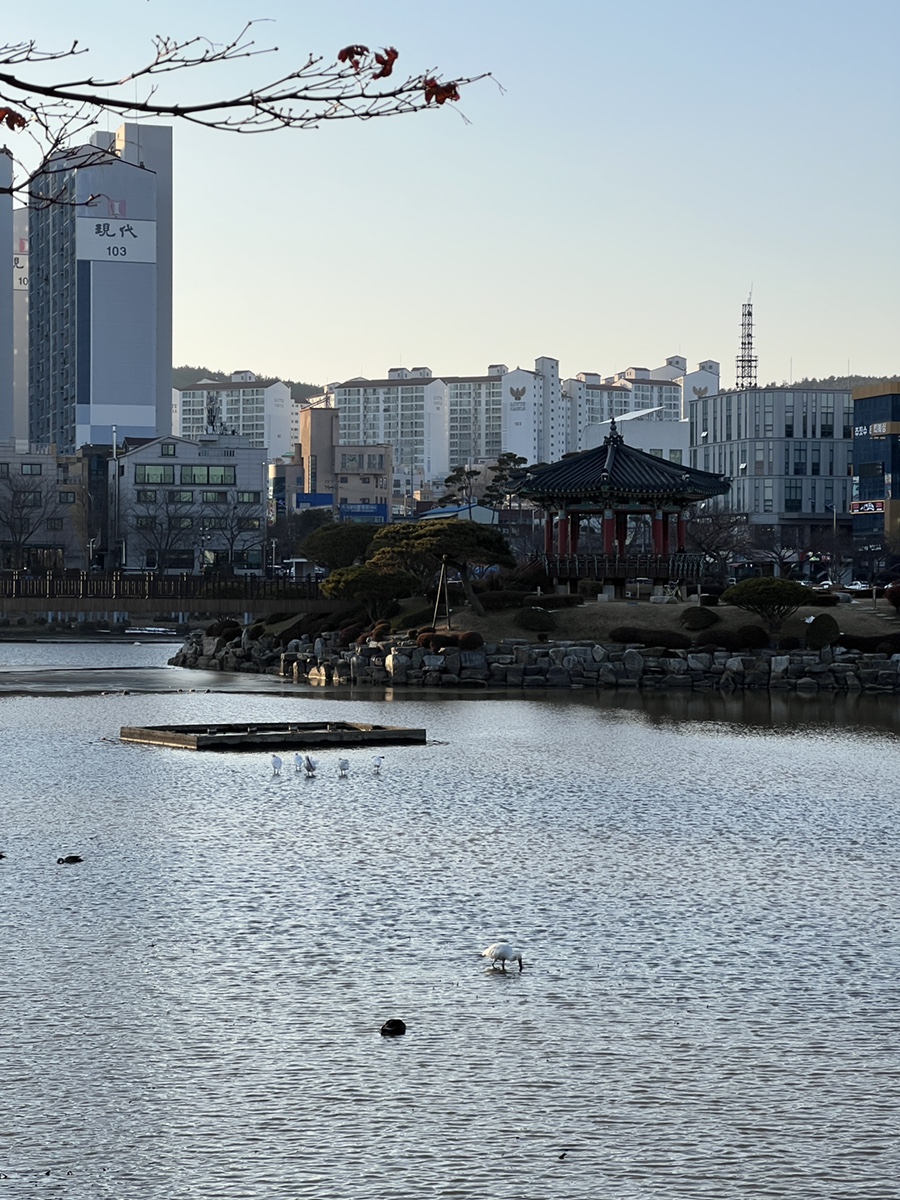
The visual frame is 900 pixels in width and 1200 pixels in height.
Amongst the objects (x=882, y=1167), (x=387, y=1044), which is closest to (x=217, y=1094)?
(x=387, y=1044)

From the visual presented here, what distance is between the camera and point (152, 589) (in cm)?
→ 8112

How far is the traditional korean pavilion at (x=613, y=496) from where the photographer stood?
74.7m

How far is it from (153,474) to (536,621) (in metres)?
92.4

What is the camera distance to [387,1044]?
14.0 m

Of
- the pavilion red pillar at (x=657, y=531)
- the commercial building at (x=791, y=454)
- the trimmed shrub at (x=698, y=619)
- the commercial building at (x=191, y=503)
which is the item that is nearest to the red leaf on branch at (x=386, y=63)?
the trimmed shrub at (x=698, y=619)

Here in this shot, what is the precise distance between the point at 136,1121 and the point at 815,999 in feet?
22.3

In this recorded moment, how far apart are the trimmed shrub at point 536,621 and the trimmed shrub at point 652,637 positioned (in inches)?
125

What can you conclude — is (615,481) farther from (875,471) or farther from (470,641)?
(875,471)

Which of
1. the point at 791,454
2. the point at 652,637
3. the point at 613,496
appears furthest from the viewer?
the point at 791,454

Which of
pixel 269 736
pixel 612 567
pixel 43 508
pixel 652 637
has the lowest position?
pixel 269 736

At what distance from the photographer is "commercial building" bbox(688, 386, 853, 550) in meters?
187

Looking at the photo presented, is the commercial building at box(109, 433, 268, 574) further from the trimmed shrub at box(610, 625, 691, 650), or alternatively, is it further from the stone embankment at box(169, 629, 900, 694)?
the trimmed shrub at box(610, 625, 691, 650)

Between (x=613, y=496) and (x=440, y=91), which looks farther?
(x=613, y=496)

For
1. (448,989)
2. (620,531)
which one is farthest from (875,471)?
(448,989)
